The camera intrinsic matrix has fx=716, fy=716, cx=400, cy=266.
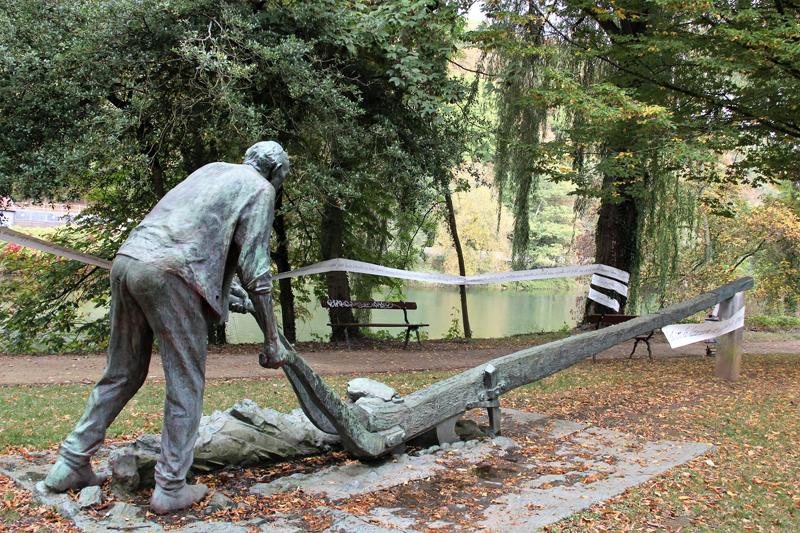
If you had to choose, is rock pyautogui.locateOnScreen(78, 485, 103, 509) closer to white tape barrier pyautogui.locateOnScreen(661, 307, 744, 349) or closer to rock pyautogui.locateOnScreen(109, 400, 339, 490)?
rock pyautogui.locateOnScreen(109, 400, 339, 490)

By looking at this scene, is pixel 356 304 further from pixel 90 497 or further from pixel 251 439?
pixel 90 497

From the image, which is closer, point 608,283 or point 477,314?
point 608,283

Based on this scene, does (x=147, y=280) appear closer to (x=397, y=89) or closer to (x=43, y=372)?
(x=43, y=372)

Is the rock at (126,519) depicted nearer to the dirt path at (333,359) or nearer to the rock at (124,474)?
the rock at (124,474)

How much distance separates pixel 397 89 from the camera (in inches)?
431

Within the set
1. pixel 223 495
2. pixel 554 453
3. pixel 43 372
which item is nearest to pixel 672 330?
pixel 554 453

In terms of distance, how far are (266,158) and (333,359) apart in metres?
6.90

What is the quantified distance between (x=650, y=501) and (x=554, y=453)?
116 centimetres

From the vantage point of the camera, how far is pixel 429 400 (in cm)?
517

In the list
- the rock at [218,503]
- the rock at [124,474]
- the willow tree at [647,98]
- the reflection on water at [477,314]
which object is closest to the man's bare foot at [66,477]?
the rock at [124,474]

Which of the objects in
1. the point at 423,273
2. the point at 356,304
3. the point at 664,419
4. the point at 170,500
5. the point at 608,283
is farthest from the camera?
the point at 608,283

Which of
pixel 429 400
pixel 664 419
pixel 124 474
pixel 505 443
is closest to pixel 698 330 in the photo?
pixel 664 419

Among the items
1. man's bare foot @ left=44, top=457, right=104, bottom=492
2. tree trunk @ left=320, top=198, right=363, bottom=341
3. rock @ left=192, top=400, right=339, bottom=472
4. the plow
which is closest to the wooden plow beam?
the plow

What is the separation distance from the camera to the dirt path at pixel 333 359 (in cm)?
889
